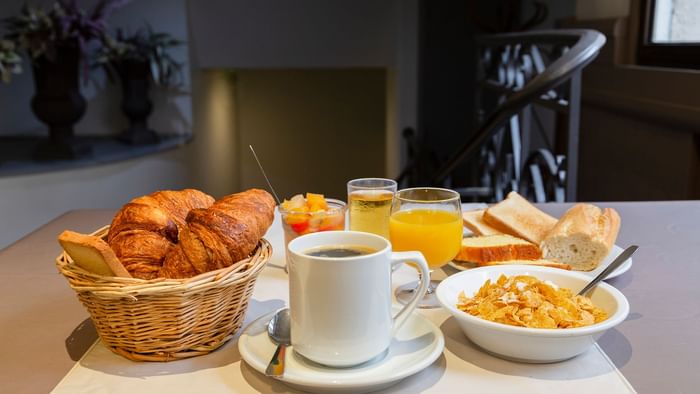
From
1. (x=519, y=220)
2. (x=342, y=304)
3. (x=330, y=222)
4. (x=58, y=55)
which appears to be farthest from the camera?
(x=58, y=55)

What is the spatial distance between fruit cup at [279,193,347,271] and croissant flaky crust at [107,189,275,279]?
0.62ft

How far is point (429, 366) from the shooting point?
28.8 inches

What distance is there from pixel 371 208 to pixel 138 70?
3.12m

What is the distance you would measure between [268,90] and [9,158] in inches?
112

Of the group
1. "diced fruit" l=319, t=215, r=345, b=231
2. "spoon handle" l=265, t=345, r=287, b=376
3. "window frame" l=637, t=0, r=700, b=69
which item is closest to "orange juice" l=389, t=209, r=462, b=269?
"diced fruit" l=319, t=215, r=345, b=231

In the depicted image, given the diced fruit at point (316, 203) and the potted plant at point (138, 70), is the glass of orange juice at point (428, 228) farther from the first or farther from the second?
the potted plant at point (138, 70)

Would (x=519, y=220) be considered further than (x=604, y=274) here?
Yes

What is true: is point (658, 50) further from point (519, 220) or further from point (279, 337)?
point (279, 337)

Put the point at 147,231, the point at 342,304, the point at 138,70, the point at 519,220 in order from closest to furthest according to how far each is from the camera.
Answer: the point at 342,304
the point at 147,231
the point at 519,220
the point at 138,70

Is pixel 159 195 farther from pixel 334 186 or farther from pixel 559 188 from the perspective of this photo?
pixel 334 186

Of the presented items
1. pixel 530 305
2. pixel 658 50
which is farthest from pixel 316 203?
pixel 658 50

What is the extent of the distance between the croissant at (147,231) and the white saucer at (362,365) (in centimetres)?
14

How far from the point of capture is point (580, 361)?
74 centimetres

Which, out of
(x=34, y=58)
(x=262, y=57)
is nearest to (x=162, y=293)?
(x=34, y=58)
